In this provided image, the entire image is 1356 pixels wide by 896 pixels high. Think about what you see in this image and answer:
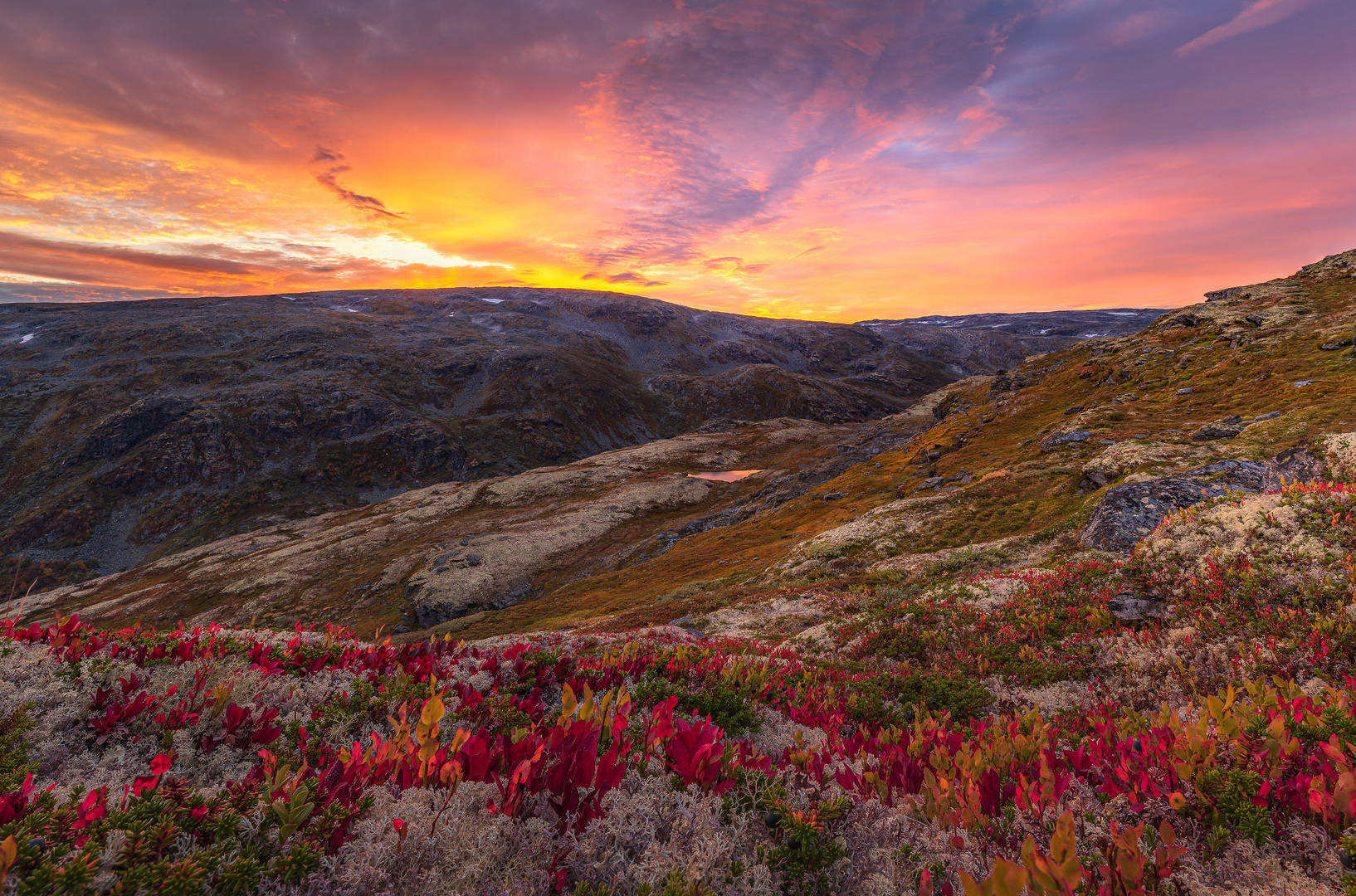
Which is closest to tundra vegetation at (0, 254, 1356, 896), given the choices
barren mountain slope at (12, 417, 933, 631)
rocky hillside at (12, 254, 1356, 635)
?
rocky hillside at (12, 254, 1356, 635)

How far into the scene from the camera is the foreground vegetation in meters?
3.18

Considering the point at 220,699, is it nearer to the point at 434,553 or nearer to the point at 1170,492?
the point at 1170,492

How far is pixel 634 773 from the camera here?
4652mm

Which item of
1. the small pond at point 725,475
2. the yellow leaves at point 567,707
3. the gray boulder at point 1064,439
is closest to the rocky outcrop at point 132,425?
the small pond at point 725,475

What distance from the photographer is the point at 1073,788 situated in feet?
15.1

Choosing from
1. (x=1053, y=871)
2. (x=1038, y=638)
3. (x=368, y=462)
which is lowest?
(x=368, y=462)

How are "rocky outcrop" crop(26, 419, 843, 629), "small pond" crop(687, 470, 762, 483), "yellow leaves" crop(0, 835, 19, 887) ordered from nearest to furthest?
"yellow leaves" crop(0, 835, 19, 887) → "rocky outcrop" crop(26, 419, 843, 629) → "small pond" crop(687, 470, 762, 483)

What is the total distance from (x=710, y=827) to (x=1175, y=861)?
10.8 ft

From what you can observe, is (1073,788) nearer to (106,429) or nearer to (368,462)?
(368,462)

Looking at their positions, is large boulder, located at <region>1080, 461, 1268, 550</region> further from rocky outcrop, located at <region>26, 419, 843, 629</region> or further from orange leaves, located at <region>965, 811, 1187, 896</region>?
rocky outcrop, located at <region>26, 419, 843, 629</region>

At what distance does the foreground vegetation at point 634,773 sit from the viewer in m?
3.18

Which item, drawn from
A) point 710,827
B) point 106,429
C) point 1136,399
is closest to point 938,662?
point 710,827

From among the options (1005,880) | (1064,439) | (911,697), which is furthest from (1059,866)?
(1064,439)

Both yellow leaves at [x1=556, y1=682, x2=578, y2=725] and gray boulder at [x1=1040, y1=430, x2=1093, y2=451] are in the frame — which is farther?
gray boulder at [x1=1040, y1=430, x2=1093, y2=451]
